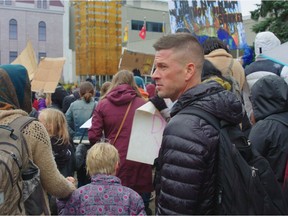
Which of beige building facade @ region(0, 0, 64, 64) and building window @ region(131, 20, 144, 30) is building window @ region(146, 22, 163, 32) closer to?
building window @ region(131, 20, 144, 30)

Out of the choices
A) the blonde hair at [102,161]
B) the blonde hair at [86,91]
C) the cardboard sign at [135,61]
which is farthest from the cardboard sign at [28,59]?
the blonde hair at [102,161]

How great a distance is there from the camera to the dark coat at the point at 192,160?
1.82 m

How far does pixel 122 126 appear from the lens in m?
4.48

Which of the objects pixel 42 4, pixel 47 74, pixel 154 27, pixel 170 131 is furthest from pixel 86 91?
pixel 42 4

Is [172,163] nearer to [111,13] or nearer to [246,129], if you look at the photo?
[246,129]

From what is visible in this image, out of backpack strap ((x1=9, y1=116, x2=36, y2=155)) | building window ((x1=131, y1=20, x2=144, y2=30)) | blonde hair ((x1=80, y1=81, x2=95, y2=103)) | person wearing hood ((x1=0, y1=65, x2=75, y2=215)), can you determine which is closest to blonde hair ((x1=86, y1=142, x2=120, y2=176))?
person wearing hood ((x1=0, y1=65, x2=75, y2=215))

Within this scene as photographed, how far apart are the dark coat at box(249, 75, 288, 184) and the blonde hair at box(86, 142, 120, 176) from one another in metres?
1.11

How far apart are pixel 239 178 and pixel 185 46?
724 mm

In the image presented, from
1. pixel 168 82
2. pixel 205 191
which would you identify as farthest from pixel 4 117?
pixel 205 191

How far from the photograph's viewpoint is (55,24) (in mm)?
54625

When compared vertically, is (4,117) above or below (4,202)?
above

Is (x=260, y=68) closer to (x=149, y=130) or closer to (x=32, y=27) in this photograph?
(x=149, y=130)

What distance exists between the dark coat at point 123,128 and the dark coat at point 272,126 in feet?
5.70

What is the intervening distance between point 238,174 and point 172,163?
30cm
